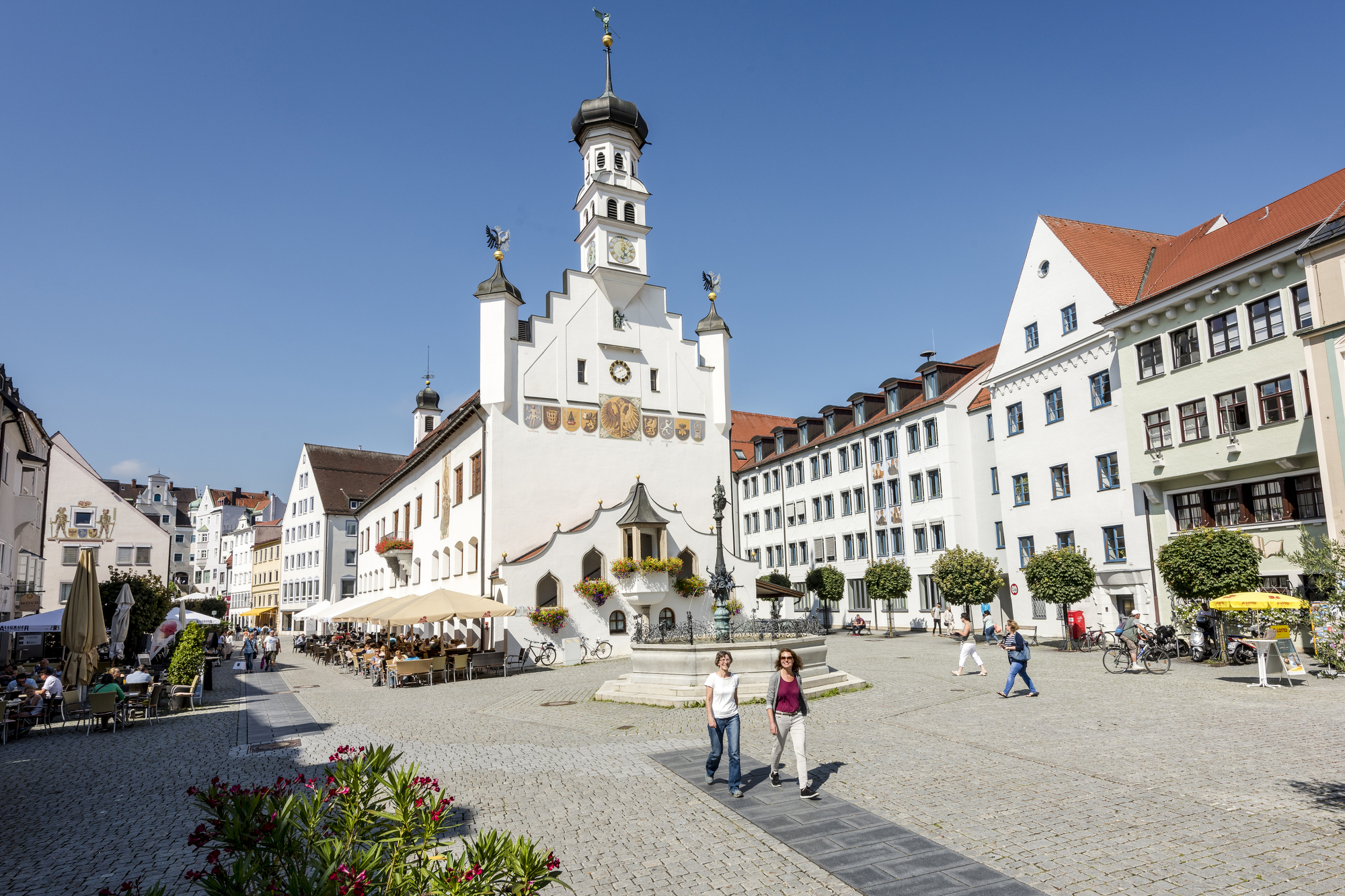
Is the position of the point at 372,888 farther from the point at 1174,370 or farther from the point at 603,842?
the point at 1174,370

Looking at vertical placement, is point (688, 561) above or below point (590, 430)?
below

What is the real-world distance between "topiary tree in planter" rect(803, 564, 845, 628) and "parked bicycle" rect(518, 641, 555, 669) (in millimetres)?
21479

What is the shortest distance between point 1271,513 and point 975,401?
55.1 feet

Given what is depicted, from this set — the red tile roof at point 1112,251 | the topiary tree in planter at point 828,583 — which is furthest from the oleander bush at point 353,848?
the topiary tree in planter at point 828,583

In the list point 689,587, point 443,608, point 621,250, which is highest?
point 621,250

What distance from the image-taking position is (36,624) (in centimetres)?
2384

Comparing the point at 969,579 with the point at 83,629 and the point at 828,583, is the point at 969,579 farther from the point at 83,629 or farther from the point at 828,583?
the point at 83,629

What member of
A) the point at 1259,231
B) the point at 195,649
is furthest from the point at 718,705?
the point at 1259,231

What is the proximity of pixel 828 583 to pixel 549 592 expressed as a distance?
21150 mm

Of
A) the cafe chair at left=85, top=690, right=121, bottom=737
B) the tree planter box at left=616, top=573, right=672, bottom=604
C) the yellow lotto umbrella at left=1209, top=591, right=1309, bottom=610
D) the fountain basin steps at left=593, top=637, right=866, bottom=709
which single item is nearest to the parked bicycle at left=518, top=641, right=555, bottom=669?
the tree planter box at left=616, top=573, right=672, bottom=604

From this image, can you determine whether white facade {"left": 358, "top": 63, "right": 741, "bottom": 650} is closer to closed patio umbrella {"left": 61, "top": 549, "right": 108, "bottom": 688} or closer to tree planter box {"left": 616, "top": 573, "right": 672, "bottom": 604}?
tree planter box {"left": 616, "top": 573, "right": 672, "bottom": 604}

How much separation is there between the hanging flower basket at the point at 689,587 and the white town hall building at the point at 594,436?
0.88 ft

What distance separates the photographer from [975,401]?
41.2 m

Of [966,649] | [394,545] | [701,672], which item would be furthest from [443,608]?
[394,545]
